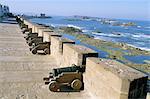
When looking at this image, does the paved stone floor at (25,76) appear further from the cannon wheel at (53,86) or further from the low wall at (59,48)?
the low wall at (59,48)

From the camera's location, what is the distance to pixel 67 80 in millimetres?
6090

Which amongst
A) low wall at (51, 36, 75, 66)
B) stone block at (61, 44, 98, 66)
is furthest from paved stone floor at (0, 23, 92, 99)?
stone block at (61, 44, 98, 66)

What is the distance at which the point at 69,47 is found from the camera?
7.40m

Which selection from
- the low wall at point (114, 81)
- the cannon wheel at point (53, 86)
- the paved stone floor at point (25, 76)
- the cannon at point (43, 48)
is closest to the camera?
the low wall at point (114, 81)

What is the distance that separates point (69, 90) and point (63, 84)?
0.19 meters

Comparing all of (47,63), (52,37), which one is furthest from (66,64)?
(52,37)

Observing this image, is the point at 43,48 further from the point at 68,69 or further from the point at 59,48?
the point at 68,69

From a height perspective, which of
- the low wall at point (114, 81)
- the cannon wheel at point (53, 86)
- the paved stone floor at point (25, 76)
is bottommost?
the paved stone floor at point (25, 76)

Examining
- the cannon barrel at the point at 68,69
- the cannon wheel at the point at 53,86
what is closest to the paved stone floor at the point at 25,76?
the cannon wheel at the point at 53,86

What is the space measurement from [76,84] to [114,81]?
1669 millimetres

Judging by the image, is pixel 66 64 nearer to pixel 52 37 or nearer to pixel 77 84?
pixel 77 84

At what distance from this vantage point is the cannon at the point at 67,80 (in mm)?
6012

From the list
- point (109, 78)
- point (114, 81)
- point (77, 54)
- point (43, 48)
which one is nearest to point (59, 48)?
point (43, 48)

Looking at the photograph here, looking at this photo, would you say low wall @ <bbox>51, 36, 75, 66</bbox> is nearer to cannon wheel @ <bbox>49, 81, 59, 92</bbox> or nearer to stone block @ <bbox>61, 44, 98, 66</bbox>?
stone block @ <bbox>61, 44, 98, 66</bbox>
